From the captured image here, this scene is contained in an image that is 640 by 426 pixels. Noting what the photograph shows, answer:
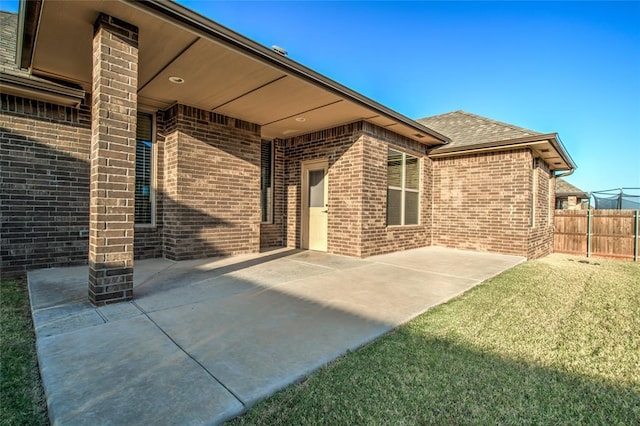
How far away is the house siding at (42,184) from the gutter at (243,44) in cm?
324

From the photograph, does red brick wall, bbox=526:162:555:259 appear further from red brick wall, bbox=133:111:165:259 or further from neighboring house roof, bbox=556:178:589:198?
neighboring house roof, bbox=556:178:589:198

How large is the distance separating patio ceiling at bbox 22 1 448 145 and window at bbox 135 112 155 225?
0.46 meters

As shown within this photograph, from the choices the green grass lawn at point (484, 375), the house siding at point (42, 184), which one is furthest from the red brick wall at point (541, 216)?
the house siding at point (42, 184)

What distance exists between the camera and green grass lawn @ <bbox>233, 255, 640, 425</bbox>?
1.74m

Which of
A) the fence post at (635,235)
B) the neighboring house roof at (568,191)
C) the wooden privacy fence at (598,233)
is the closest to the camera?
the fence post at (635,235)

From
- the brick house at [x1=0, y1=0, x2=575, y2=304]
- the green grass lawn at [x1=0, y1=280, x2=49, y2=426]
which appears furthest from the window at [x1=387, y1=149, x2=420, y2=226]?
the green grass lawn at [x1=0, y1=280, x2=49, y2=426]

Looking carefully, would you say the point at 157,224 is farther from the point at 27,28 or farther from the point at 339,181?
the point at 339,181

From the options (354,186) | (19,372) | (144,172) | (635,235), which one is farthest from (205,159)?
(635,235)

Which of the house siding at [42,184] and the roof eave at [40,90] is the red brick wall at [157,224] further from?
the roof eave at [40,90]

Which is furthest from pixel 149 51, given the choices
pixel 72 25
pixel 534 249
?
pixel 534 249

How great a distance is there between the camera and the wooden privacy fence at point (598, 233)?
29.7 ft

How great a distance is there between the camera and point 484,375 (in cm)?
216

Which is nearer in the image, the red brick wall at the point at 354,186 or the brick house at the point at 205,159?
the brick house at the point at 205,159

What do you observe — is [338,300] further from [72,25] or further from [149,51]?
[72,25]
